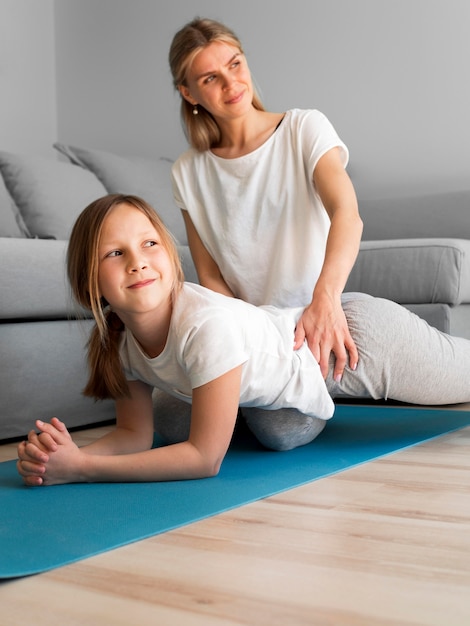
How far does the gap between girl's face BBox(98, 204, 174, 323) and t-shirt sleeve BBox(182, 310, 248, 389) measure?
10 centimetres

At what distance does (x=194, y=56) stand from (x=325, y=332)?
67cm

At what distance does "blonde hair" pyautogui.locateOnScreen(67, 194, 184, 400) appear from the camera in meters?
1.46

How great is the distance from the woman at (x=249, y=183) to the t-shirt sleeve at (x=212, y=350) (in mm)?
370

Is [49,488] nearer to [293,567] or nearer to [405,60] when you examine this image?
[293,567]

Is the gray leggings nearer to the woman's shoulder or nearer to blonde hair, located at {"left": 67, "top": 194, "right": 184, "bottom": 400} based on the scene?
blonde hair, located at {"left": 67, "top": 194, "right": 184, "bottom": 400}

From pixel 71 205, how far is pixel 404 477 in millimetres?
1867

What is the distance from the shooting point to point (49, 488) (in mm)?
1425

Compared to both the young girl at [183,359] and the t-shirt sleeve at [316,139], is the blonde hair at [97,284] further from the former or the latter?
the t-shirt sleeve at [316,139]

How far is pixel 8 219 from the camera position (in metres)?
2.75

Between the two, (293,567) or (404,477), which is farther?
(404,477)

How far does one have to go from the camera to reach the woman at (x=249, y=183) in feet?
5.87

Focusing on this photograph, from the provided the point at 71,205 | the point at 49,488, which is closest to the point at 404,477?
the point at 49,488

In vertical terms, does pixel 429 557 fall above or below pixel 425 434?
above

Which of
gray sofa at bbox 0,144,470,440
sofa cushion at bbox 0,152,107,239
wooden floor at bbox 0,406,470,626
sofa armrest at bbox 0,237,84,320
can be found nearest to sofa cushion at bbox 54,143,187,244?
gray sofa at bbox 0,144,470,440
